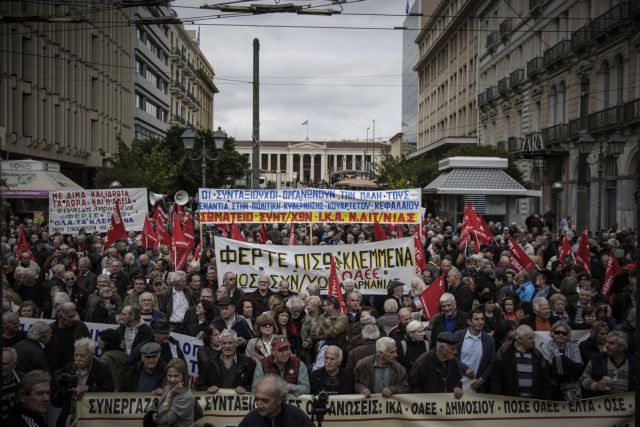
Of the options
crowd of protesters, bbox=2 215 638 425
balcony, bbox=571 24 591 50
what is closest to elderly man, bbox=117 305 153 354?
crowd of protesters, bbox=2 215 638 425

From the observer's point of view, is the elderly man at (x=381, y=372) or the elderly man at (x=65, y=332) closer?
the elderly man at (x=381, y=372)

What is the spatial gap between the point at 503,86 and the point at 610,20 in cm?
1611

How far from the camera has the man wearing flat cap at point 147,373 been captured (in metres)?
5.98

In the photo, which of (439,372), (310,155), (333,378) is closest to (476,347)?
(439,372)

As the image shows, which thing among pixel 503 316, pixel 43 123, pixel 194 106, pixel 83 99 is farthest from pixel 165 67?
pixel 503 316

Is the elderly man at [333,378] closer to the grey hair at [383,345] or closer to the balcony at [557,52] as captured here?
the grey hair at [383,345]

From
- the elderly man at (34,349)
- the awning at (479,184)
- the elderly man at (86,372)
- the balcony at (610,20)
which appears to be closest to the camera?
the elderly man at (86,372)

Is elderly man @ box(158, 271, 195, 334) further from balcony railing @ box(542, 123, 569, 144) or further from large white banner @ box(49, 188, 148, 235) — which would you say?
balcony railing @ box(542, 123, 569, 144)

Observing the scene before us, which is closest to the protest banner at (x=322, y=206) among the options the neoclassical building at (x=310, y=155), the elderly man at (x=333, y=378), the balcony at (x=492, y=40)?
the elderly man at (x=333, y=378)

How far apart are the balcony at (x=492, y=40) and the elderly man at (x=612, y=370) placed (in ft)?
141

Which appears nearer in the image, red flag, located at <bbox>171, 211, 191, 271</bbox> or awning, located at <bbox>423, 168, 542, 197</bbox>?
red flag, located at <bbox>171, 211, 191, 271</bbox>

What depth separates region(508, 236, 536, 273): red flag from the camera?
12328 millimetres

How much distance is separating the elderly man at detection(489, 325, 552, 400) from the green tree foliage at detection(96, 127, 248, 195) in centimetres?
1586

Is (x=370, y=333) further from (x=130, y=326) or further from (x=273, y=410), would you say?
(x=273, y=410)
